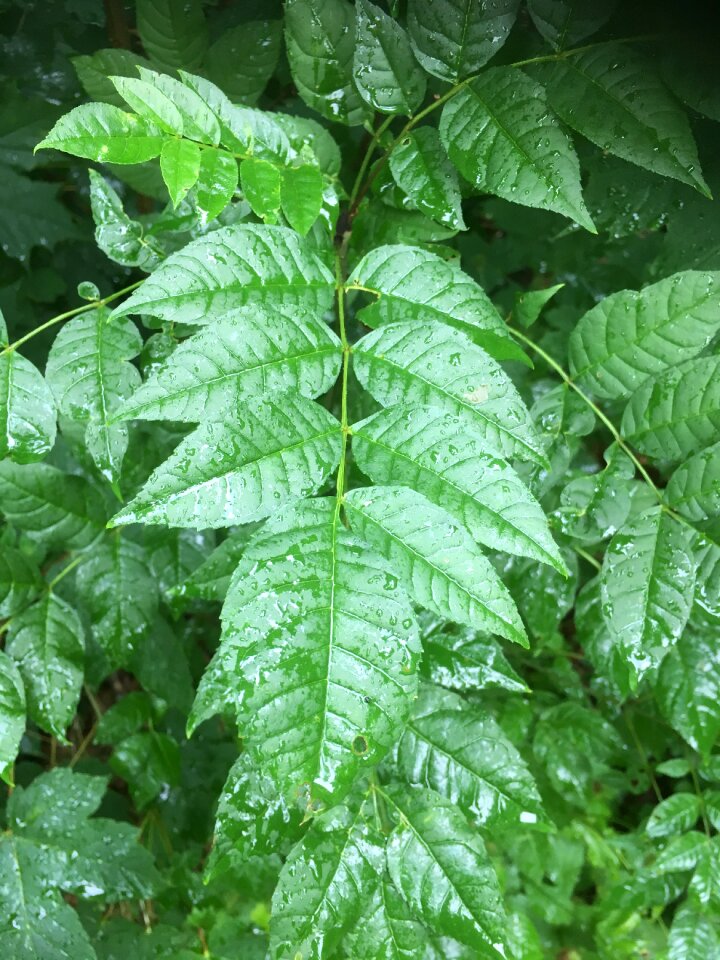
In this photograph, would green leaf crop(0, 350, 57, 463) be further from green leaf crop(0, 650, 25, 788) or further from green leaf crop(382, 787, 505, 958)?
green leaf crop(382, 787, 505, 958)

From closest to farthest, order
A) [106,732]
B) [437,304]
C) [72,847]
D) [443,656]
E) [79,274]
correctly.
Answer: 1. [437,304]
2. [443,656]
3. [72,847]
4. [106,732]
5. [79,274]

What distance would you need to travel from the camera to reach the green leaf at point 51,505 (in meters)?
1.41

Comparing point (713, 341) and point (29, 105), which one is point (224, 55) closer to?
point (29, 105)

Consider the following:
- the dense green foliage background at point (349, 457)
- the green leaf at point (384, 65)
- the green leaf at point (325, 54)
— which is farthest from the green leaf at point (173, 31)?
the green leaf at point (384, 65)

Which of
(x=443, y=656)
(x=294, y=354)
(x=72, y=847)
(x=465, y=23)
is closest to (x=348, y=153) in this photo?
(x=465, y=23)

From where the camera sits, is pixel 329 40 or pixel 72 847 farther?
pixel 72 847

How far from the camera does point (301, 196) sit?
42.1 inches

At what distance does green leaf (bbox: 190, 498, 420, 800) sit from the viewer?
0.82 m

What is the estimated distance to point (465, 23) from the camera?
1.10 meters

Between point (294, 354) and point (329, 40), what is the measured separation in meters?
0.61

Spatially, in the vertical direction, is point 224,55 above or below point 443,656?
above

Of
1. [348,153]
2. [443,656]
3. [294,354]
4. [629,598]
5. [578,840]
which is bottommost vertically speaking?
[578,840]

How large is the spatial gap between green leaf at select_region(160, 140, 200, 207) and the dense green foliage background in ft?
0.07

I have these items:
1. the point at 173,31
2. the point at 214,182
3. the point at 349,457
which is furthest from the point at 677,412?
the point at 173,31
